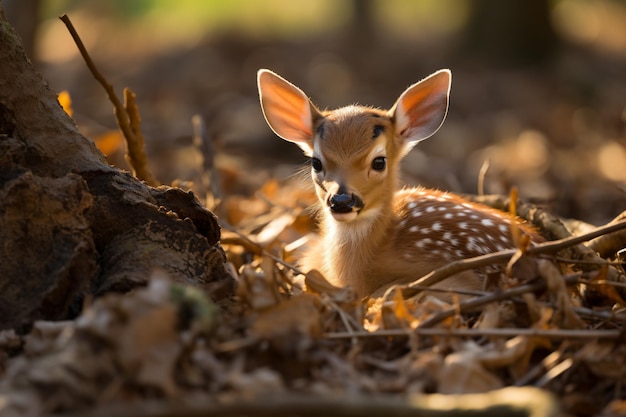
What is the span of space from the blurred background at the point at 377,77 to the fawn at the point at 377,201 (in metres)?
1.04

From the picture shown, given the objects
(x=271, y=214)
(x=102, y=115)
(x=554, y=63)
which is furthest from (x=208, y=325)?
(x=554, y=63)

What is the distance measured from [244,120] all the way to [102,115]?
76.3 inches

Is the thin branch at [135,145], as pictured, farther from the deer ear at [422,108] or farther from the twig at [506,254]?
the twig at [506,254]

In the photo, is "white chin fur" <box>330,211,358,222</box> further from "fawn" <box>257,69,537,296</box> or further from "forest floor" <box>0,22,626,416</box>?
"forest floor" <box>0,22,626,416</box>

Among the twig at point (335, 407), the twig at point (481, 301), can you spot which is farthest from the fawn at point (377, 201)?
the twig at point (335, 407)

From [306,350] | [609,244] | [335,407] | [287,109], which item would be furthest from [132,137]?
[335,407]

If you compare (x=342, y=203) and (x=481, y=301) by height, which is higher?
(x=342, y=203)

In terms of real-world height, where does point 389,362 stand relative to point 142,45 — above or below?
below

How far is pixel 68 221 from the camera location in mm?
3436

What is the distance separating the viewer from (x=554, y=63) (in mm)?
14359

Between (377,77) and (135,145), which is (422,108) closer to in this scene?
(135,145)

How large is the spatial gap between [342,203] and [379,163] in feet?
1.66

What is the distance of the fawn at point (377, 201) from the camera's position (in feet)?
15.7

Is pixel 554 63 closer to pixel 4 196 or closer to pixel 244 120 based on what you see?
pixel 244 120
